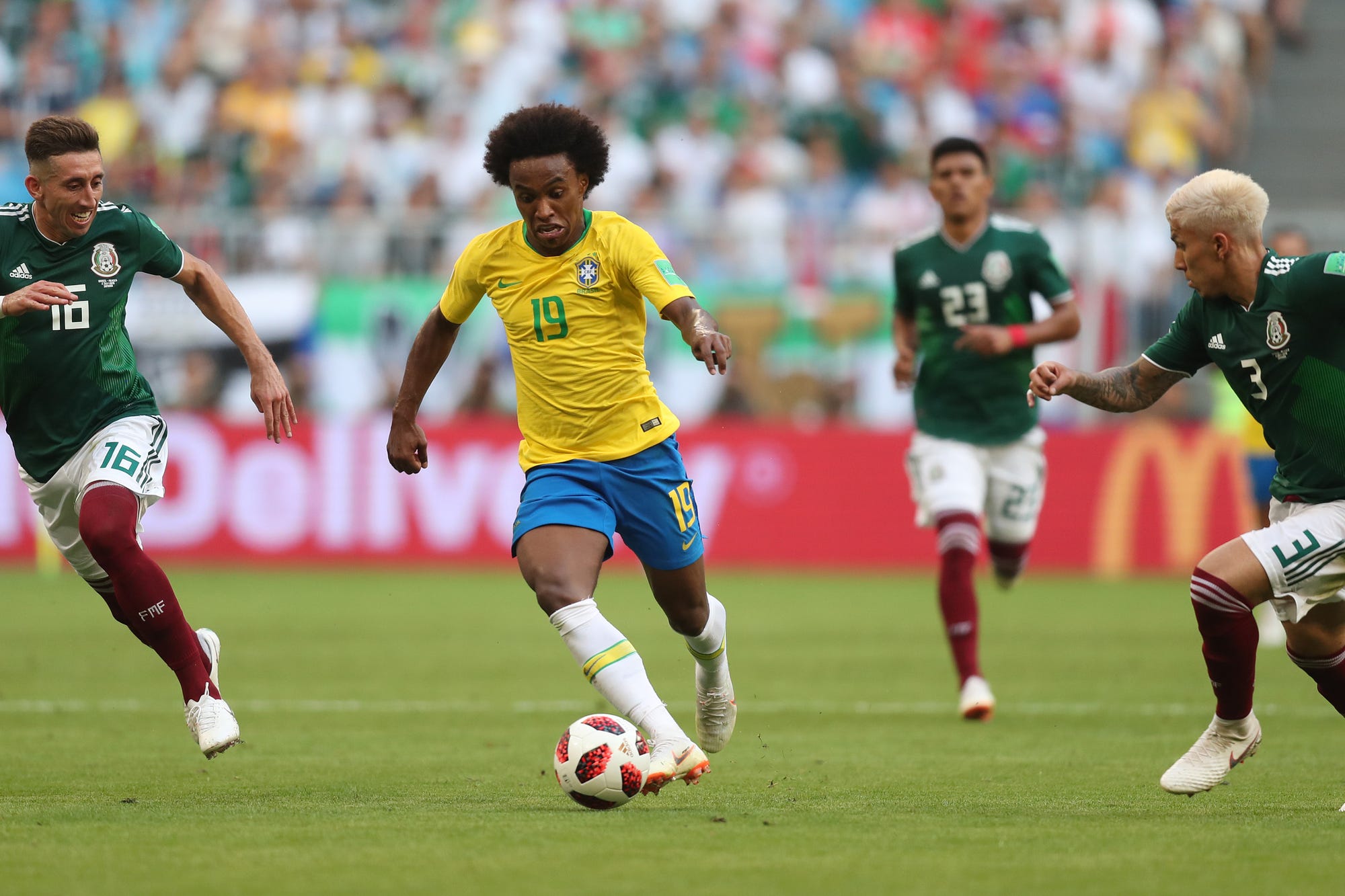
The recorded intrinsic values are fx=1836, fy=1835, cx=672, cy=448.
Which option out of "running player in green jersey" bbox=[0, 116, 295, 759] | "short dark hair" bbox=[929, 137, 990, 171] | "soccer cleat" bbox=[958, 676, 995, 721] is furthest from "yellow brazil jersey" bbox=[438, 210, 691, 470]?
"short dark hair" bbox=[929, 137, 990, 171]

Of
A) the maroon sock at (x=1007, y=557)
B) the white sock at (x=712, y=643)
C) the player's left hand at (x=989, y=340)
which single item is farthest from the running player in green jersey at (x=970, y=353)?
the white sock at (x=712, y=643)

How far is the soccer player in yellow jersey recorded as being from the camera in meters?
6.88

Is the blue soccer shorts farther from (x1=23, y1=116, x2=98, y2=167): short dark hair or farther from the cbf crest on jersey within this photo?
(x1=23, y1=116, x2=98, y2=167): short dark hair

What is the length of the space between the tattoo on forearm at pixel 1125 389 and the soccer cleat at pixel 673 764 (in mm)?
1975

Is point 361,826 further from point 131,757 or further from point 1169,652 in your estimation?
point 1169,652

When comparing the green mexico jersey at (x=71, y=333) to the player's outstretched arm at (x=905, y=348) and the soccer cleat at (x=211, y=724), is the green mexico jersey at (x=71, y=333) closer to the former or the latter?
the soccer cleat at (x=211, y=724)

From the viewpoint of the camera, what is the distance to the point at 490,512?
18703 millimetres

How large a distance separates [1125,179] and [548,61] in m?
7.11

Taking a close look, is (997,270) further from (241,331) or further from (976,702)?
(241,331)

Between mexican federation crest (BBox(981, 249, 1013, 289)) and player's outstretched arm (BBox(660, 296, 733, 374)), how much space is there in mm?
4314

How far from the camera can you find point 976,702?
955 cm

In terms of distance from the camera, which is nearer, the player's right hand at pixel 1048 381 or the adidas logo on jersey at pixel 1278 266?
the adidas logo on jersey at pixel 1278 266

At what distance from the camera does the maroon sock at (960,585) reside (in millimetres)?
10000

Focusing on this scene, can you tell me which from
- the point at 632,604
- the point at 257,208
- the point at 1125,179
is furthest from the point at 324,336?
the point at 1125,179
